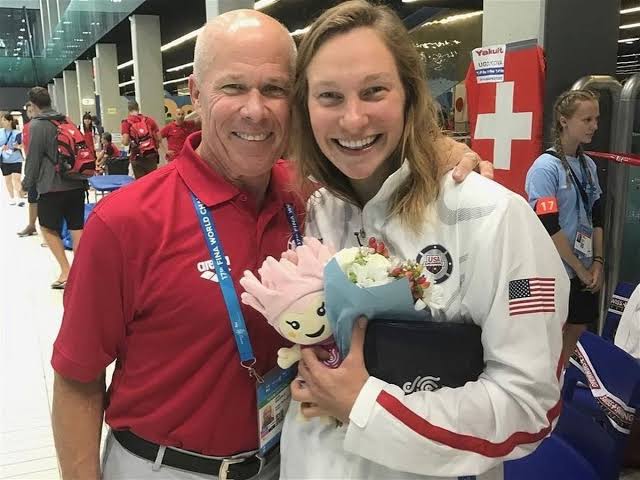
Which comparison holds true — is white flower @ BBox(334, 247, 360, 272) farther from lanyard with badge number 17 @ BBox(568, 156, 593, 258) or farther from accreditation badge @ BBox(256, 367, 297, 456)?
lanyard with badge number 17 @ BBox(568, 156, 593, 258)

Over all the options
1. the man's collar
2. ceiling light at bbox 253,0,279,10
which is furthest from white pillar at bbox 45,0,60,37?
the man's collar

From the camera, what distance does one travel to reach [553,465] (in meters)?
1.64

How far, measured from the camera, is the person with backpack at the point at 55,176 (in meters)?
5.56

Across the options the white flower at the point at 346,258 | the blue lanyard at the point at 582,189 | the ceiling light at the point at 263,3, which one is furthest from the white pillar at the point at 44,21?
the white flower at the point at 346,258

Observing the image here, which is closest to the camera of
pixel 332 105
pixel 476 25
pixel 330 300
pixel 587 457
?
pixel 330 300

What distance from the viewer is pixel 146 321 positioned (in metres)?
1.18

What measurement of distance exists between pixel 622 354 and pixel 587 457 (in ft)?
1.61

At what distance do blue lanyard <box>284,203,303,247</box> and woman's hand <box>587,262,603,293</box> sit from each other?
239cm

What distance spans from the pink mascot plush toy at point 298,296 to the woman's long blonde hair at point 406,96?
0.21 meters

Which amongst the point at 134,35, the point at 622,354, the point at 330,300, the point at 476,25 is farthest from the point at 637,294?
the point at 134,35

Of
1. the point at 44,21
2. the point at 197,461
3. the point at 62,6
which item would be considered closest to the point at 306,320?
the point at 197,461

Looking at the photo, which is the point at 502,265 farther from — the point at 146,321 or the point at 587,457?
the point at 587,457

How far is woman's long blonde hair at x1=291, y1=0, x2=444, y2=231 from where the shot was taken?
1118 mm

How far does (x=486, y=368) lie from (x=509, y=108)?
270 cm
